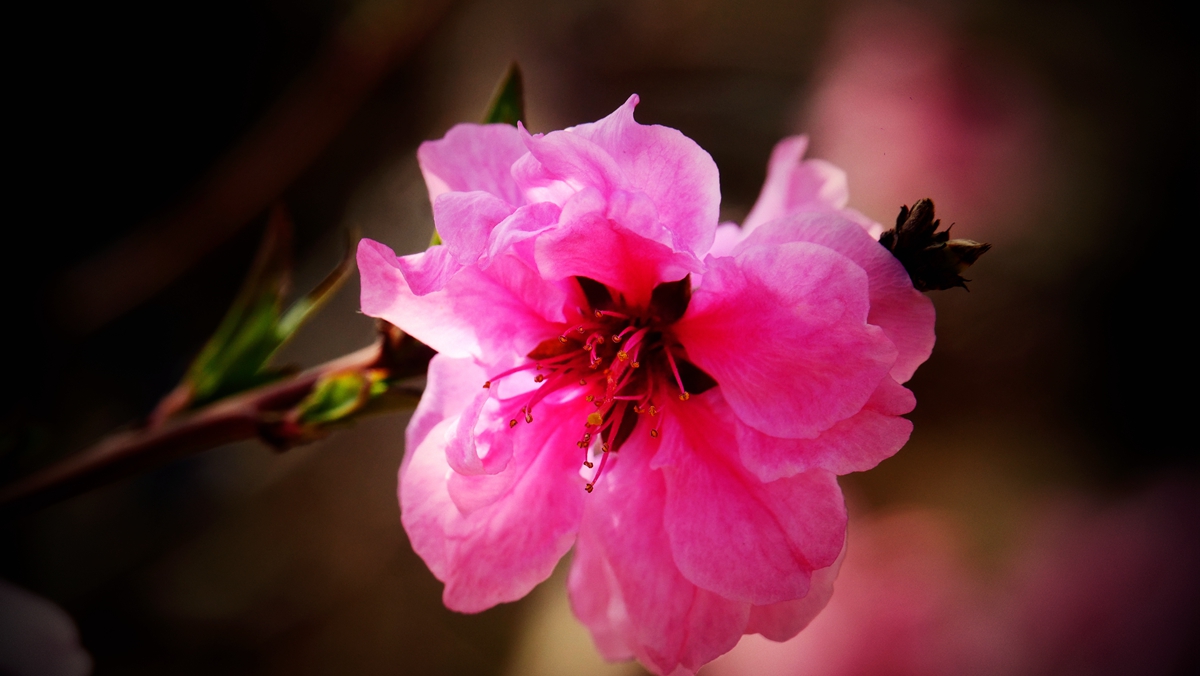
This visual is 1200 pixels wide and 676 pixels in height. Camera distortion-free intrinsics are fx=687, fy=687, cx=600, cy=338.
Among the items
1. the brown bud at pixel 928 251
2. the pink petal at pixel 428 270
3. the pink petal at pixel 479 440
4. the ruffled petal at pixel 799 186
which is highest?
the brown bud at pixel 928 251

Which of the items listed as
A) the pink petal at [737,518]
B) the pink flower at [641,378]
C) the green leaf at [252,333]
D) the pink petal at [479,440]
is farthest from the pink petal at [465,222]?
the green leaf at [252,333]

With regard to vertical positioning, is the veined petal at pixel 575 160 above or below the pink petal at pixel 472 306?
above

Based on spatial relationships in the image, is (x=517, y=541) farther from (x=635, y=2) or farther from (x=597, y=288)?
(x=635, y=2)

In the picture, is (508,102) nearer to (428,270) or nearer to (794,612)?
(428,270)

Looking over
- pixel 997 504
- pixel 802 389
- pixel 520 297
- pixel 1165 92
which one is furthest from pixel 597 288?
pixel 1165 92

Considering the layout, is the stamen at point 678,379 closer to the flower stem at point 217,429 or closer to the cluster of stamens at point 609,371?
the cluster of stamens at point 609,371

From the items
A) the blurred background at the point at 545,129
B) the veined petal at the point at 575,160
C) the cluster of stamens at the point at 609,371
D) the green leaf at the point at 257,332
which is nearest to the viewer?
the veined petal at the point at 575,160

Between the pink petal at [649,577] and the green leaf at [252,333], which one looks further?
the green leaf at [252,333]

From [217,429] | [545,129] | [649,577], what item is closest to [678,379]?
[649,577]
